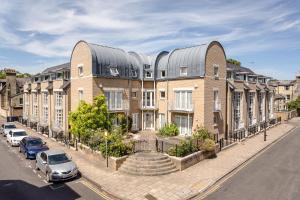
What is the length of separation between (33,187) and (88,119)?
28.8 ft

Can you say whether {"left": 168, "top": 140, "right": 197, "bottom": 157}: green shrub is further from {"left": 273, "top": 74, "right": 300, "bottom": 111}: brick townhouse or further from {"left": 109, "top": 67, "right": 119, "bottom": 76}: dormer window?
{"left": 273, "top": 74, "right": 300, "bottom": 111}: brick townhouse

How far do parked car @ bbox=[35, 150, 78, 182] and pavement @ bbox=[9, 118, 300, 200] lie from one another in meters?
1.10

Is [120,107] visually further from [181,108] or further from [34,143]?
[34,143]

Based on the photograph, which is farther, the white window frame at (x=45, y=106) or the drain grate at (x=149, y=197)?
the white window frame at (x=45, y=106)

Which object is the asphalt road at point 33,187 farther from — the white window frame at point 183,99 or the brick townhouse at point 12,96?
the brick townhouse at point 12,96

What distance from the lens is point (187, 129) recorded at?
96.0ft

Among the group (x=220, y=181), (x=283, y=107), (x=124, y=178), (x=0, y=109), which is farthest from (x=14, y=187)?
(x=283, y=107)

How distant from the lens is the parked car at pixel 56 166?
654 inches

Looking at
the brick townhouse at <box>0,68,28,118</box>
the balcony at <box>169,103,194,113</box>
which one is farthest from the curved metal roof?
the brick townhouse at <box>0,68,28,118</box>

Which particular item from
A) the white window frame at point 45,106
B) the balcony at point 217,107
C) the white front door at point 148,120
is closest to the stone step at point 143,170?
the balcony at point 217,107

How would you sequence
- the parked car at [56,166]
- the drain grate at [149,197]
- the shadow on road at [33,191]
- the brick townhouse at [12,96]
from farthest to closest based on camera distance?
the brick townhouse at [12,96], the parked car at [56,166], the shadow on road at [33,191], the drain grate at [149,197]

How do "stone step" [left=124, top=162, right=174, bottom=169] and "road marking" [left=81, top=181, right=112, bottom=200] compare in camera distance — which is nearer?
"road marking" [left=81, top=181, right=112, bottom=200]

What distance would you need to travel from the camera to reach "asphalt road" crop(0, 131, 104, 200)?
14.6 m

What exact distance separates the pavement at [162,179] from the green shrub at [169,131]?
7.48m
